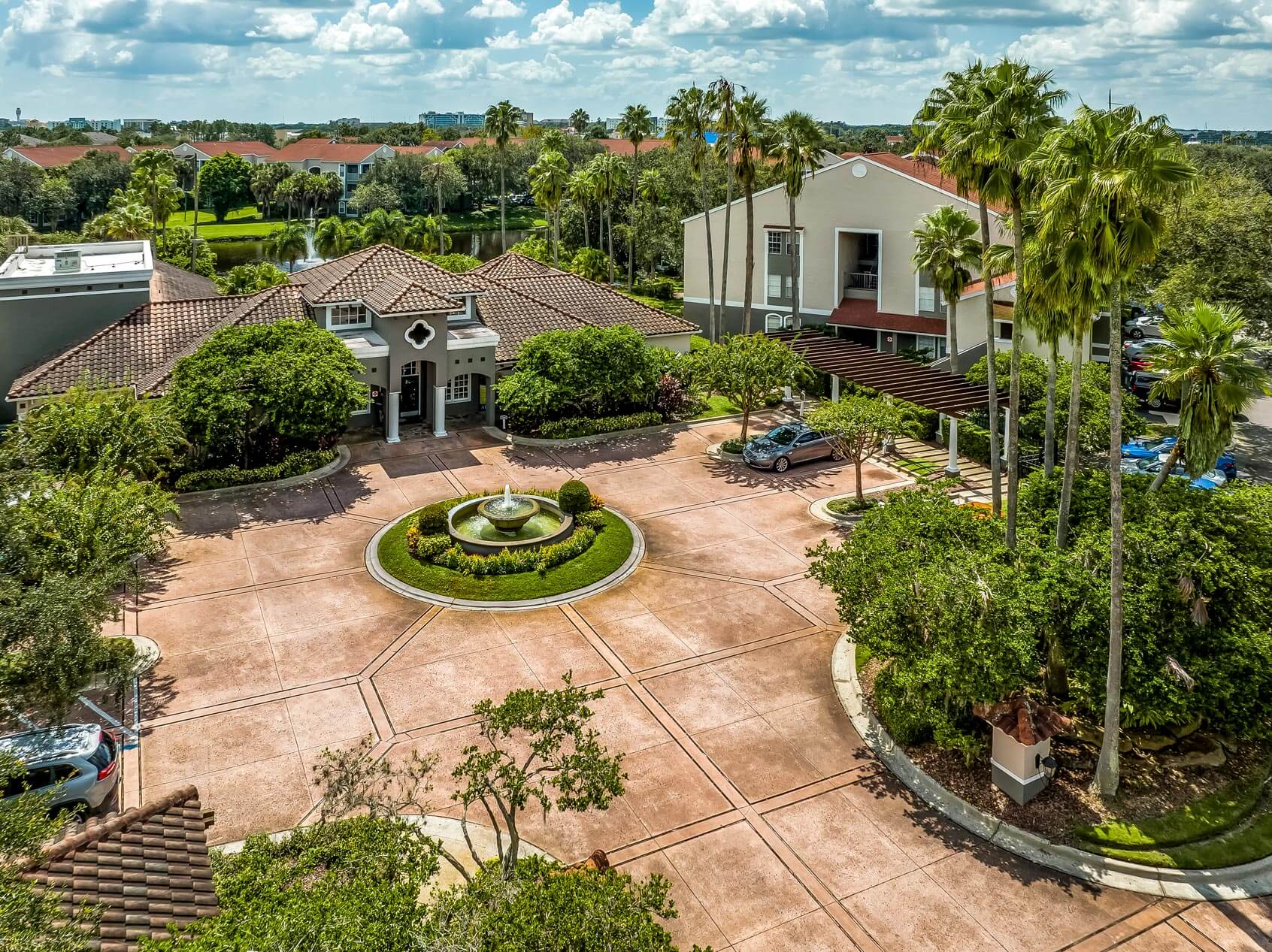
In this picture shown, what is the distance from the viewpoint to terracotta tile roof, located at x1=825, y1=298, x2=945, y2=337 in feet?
144

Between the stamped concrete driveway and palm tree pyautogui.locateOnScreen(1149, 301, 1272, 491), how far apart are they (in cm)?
888

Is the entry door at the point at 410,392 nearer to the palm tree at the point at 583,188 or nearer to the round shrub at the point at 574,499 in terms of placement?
the round shrub at the point at 574,499

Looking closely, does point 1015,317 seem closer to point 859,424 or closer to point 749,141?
point 859,424

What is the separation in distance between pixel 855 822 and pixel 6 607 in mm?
15450

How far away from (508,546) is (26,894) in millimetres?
18868

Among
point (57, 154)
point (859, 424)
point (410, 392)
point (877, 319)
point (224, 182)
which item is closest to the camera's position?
point (859, 424)

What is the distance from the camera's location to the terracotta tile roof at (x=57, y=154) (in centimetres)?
12456

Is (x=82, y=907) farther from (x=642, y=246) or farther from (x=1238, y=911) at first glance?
(x=642, y=246)

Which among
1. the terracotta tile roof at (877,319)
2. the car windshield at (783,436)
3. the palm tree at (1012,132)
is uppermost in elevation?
the palm tree at (1012,132)

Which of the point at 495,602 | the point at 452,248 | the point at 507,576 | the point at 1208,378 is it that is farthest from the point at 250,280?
the point at 1208,378

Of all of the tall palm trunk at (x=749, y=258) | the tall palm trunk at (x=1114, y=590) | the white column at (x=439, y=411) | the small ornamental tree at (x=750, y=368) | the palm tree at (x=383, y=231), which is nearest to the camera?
the tall palm trunk at (x=1114, y=590)

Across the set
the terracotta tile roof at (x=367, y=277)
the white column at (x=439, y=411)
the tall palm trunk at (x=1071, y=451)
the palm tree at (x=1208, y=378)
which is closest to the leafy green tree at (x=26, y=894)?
the tall palm trunk at (x=1071, y=451)

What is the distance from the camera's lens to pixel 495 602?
989 inches

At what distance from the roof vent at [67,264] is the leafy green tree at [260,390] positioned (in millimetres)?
10486
